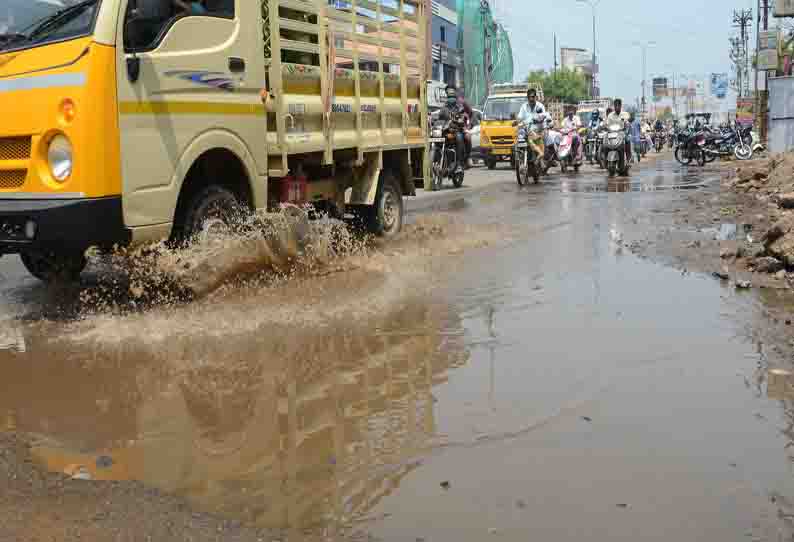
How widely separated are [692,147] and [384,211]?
18.3 metres

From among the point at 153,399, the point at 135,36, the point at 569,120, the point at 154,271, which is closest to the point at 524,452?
the point at 153,399

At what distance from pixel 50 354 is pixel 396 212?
17.4 feet

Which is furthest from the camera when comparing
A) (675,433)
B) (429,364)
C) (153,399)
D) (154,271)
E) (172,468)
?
(154,271)

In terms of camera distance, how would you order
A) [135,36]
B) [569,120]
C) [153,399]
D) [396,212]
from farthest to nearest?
[569,120]
[396,212]
[135,36]
[153,399]

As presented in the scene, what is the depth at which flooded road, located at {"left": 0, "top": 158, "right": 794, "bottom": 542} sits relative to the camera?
9.11ft

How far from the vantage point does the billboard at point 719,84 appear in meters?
94.7

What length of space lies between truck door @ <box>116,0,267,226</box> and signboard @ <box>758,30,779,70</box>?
80.2ft

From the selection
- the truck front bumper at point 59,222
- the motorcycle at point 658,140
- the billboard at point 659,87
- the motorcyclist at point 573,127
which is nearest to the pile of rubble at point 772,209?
the truck front bumper at point 59,222

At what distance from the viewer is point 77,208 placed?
16.4ft

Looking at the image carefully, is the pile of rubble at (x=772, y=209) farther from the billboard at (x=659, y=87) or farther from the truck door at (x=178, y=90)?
the billboard at (x=659, y=87)

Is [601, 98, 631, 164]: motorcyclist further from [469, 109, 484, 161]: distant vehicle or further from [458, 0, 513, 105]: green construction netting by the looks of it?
[458, 0, 513, 105]: green construction netting

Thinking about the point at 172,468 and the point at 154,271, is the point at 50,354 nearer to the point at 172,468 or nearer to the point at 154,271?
the point at 154,271

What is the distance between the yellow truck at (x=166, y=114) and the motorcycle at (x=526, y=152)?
909 centimetres

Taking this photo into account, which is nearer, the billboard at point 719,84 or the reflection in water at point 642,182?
the reflection in water at point 642,182
